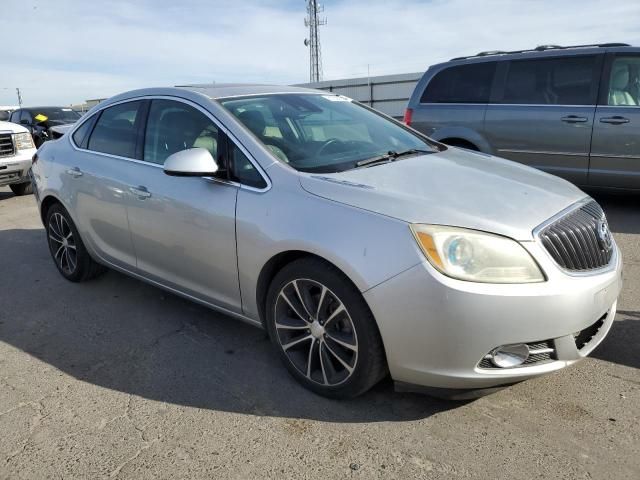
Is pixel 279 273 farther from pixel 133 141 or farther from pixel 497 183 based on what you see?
pixel 133 141

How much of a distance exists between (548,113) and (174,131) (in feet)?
14.7

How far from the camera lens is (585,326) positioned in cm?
249

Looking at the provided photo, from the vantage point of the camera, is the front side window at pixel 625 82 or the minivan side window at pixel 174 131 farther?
the front side window at pixel 625 82

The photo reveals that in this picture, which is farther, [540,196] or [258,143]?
[258,143]

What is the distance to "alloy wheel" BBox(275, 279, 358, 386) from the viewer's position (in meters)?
2.68

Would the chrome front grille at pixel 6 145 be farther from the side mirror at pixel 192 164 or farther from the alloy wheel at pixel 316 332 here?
the alloy wheel at pixel 316 332

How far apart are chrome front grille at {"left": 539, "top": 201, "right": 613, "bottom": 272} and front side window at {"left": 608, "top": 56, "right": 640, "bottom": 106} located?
3725mm

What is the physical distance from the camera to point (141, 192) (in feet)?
11.9

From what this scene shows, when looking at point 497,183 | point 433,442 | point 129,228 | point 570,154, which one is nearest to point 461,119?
point 570,154

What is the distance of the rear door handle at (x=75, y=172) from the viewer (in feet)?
14.0

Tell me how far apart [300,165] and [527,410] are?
1704 millimetres

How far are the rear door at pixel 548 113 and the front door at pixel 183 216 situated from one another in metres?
4.29

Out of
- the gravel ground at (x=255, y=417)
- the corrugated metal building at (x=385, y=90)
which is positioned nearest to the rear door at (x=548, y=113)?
the gravel ground at (x=255, y=417)

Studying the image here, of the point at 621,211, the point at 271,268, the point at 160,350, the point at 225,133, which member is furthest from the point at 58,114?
the point at 271,268
